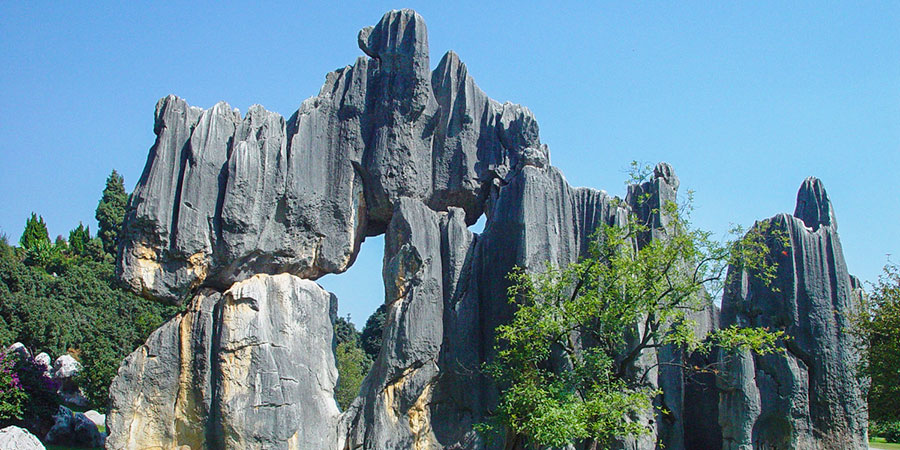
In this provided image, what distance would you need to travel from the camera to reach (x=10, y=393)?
21.6m

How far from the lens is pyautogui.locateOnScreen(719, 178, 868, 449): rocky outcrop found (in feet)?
56.6

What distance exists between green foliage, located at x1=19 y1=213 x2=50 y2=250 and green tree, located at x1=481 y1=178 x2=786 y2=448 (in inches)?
1603

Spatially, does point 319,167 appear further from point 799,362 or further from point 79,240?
point 79,240

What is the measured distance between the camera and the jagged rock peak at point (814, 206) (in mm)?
18812

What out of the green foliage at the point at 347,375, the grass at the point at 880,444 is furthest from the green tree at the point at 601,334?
the green foliage at the point at 347,375

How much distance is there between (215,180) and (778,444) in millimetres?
14595

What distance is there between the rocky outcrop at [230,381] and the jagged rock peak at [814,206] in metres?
12.5

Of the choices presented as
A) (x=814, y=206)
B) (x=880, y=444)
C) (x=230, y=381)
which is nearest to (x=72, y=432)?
(x=230, y=381)

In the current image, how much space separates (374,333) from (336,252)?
23.3 m

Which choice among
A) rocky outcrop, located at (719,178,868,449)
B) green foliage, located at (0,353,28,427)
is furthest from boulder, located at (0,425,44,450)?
rocky outcrop, located at (719,178,868,449)

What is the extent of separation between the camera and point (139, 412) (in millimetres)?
18188

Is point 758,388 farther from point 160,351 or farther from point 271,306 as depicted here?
point 160,351

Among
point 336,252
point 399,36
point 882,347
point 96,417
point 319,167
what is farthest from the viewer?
point 96,417

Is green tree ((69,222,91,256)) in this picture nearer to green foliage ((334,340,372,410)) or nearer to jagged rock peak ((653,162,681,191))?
green foliage ((334,340,372,410))
